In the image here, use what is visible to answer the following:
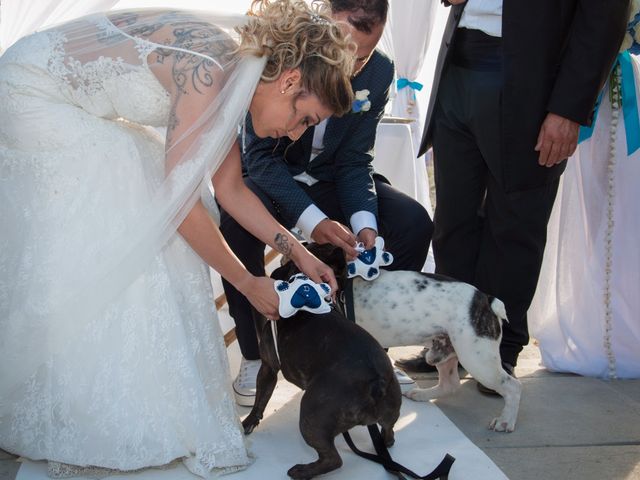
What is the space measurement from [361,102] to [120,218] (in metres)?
1.40

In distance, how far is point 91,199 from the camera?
2574 millimetres

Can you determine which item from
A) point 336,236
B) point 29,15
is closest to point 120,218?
point 336,236

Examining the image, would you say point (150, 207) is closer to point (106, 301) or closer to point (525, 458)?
point (106, 301)

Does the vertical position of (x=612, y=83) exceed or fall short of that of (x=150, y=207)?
it exceeds it

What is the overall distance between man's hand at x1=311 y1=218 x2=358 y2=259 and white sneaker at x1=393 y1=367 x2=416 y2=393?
66 cm

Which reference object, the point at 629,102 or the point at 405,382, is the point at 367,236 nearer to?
the point at 405,382

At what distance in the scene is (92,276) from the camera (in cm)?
256

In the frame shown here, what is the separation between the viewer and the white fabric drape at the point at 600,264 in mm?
3826

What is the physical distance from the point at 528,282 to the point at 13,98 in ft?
7.89

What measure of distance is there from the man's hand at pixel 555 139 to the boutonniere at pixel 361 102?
807mm

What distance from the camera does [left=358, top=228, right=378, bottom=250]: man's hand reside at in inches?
131

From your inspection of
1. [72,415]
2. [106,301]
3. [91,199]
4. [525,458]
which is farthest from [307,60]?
[525,458]

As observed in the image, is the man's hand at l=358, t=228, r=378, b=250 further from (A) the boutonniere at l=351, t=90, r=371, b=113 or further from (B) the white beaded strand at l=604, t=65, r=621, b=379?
(B) the white beaded strand at l=604, t=65, r=621, b=379

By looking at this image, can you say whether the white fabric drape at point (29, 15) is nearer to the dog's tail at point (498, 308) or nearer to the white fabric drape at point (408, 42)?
the white fabric drape at point (408, 42)
